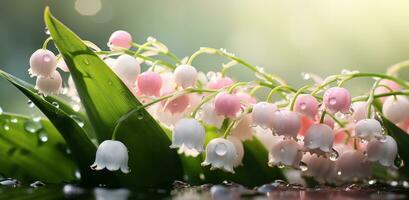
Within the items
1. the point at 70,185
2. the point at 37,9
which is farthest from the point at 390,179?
the point at 37,9

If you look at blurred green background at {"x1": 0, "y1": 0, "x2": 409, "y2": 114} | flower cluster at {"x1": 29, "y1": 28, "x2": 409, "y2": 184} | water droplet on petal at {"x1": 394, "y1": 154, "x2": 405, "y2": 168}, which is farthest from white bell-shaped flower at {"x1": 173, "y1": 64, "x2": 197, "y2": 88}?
blurred green background at {"x1": 0, "y1": 0, "x2": 409, "y2": 114}

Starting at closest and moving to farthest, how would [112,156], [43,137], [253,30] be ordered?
[112,156]
[43,137]
[253,30]

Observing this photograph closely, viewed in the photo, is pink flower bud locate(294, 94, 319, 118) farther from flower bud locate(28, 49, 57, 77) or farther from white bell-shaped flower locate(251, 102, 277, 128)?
flower bud locate(28, 49, 57, 77)

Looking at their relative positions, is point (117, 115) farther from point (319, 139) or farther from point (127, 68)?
point (319, 139)

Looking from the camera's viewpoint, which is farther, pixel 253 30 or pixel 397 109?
pixel 253 30

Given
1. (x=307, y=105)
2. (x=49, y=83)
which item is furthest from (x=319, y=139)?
(x=49, y=83)

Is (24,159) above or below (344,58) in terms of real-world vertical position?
below

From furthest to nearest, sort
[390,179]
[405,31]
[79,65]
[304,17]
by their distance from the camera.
Answer: [304,17] → [405,31] → [390,179] → [79,65]

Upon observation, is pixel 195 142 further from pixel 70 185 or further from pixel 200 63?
pixel 200 63
